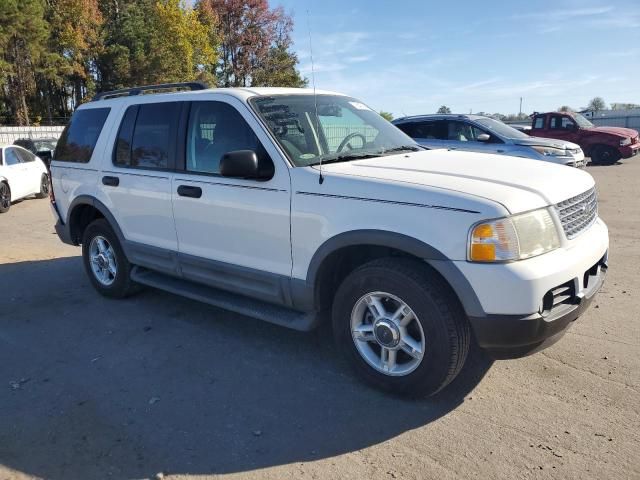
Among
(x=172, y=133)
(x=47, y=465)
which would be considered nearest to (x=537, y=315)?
(x=47, y=465)

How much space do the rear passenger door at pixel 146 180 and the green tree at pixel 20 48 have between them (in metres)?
30.0

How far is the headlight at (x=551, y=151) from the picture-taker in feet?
38.6

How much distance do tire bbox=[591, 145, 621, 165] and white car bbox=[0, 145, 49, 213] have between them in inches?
707

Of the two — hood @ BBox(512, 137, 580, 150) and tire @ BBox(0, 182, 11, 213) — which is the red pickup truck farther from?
tire @ BBox(0, 182, 11, 213)

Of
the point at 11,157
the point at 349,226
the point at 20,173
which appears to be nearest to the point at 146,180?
the point at 349,226

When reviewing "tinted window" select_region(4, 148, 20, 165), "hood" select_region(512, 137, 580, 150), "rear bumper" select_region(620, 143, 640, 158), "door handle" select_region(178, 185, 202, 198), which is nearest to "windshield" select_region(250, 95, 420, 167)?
"door handle" select_region(178, 185, 202, 198)

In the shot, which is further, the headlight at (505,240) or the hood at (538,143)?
the hood at (538,143)

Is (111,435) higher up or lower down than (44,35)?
lower down

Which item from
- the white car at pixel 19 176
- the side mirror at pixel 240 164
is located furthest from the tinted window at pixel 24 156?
the side mirror at pixel 240 164

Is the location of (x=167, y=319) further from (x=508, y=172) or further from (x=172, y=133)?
(x=508, y=172)

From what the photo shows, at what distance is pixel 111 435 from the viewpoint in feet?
10.4

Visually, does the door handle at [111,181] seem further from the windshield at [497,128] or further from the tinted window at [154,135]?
the windshield at [497,128]

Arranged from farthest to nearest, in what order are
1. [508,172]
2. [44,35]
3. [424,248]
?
1. [44,35]
2. [508,172]
3. [424,248]

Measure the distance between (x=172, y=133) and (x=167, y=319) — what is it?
1701mm
